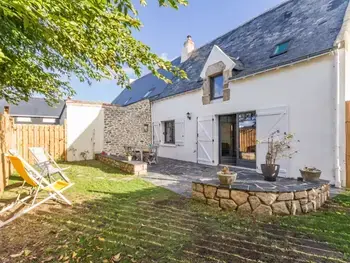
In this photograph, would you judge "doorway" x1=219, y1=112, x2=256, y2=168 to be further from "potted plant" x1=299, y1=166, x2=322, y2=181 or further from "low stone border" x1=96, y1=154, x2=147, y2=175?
"low stone border" x1=96, y1=154, x2=147, y2=175

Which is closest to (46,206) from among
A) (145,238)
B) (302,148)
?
(145,238)

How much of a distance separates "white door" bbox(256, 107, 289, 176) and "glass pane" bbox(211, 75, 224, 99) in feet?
6.97

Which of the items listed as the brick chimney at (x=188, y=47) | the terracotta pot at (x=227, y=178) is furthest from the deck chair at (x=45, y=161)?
the brick chimney at (x=188, y=47)

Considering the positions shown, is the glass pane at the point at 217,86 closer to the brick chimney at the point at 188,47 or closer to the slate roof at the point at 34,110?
the brick chimney at the point at 188,47

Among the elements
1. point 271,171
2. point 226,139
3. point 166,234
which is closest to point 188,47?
point 226,139

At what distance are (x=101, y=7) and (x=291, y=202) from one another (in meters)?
4.28

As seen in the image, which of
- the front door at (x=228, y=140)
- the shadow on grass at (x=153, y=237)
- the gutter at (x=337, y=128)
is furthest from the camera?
the front door at (x=228, y=140)

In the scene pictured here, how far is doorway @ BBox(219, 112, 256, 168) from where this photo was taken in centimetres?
778

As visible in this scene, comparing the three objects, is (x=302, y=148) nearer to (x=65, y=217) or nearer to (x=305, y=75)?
(x=305, y=75)

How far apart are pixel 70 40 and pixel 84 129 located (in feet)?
28.2

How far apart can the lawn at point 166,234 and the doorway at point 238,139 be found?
3572 millimetres

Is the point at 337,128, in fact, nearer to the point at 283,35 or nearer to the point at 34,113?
the point at 283,35

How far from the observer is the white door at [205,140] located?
917 cm

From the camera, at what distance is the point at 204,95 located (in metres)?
9.51
